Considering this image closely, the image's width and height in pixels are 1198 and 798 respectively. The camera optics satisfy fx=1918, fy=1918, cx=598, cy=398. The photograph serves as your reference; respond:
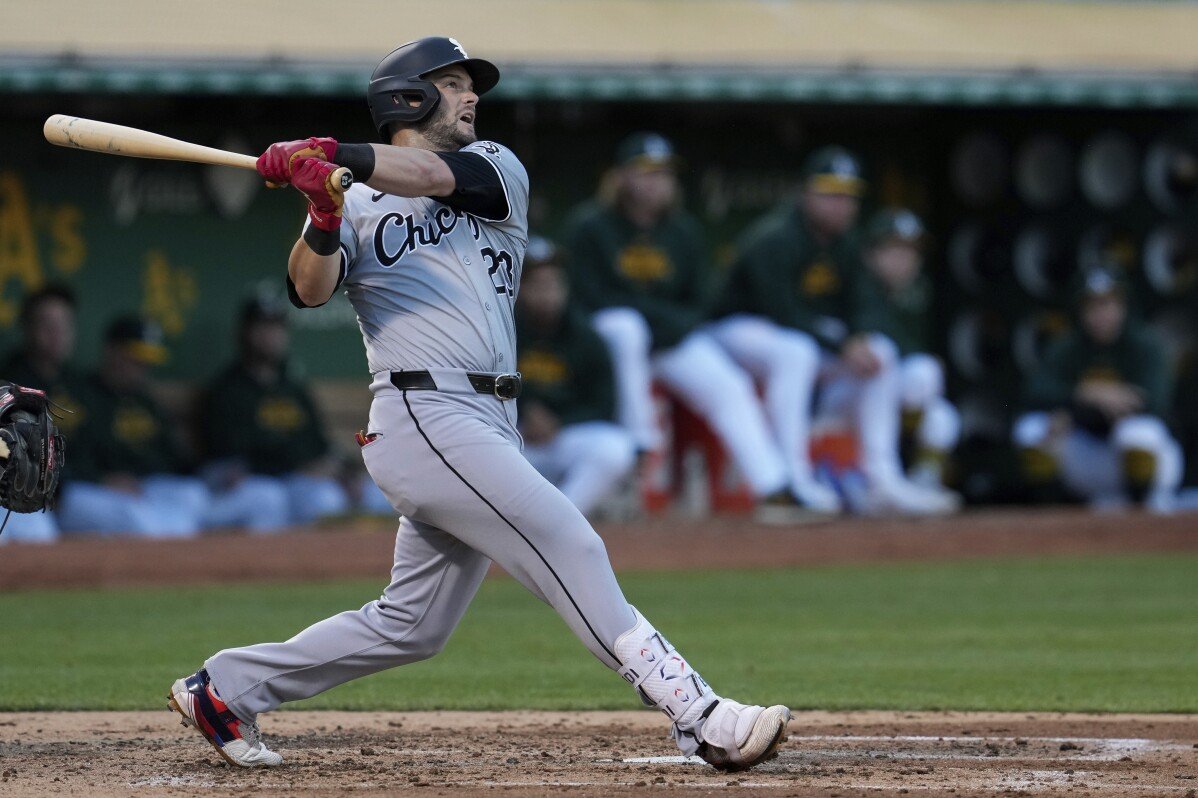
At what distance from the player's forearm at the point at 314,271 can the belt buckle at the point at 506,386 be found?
390 mm

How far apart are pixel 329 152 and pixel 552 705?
6.90 feet

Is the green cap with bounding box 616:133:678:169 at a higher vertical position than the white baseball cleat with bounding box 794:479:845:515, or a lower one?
higher

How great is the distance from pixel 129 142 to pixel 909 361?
8078mm

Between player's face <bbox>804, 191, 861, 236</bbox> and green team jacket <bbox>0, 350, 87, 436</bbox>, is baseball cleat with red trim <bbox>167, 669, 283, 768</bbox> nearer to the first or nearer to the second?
green team jacket <bbox>0, 350, 87, 436</bbox>

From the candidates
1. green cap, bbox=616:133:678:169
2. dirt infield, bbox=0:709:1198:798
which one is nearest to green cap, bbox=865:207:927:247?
green cap, bbox=616:133:678:169

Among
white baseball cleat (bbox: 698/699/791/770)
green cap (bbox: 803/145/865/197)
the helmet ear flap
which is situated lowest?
green cap (bbox: 803/145/865/197)

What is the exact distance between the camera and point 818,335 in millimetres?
10664

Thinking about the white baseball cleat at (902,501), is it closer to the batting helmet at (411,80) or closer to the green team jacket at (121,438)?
the green team jacket at (121,438)

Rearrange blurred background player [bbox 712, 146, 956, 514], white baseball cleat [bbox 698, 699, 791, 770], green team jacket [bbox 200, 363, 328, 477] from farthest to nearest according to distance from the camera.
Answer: blurred background player [bbox 712, 146, 956, 514], green team jacket [bbox 200, 363, 328, 477], white baseball cleat [bbox 698, 699, 791, 770]

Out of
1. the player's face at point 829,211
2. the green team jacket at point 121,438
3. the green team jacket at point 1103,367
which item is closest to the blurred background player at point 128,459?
the green team jacket at point 121,438

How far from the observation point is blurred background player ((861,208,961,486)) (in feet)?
36.6

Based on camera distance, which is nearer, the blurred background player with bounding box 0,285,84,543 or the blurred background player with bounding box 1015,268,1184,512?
the blurred background player with bounding box 0,285,84,543

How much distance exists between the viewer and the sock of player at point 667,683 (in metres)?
3.82

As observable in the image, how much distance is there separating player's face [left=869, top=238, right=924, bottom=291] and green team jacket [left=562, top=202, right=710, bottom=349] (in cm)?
157
